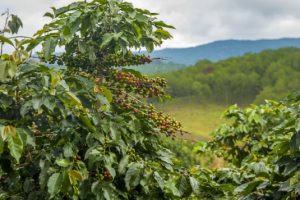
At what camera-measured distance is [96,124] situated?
19.1 ft

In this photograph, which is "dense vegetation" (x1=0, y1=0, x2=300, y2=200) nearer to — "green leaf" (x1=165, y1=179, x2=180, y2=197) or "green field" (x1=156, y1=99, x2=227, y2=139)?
"green leaf" (x1=165, y1=179, x2=180, y2=197)

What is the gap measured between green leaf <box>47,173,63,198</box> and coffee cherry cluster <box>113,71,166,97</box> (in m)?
2.17

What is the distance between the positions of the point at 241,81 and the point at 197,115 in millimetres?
31161

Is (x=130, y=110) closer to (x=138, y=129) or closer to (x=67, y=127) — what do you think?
(x=138, y=129)

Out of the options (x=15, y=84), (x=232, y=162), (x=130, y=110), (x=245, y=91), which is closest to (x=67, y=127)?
(x=15, y=84)

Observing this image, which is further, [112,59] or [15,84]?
[112,59]

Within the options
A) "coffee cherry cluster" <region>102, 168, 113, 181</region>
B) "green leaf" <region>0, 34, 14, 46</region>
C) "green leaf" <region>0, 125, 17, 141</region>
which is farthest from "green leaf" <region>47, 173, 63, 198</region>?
"green leaf" <region>0, 34, 14, 46</region>

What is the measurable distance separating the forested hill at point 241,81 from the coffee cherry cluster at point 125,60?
151463 mm

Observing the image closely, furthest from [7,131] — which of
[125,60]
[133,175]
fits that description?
[125,60]

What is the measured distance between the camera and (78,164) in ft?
18.5

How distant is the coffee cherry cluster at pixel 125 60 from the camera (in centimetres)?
714

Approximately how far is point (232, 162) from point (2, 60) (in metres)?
10.4

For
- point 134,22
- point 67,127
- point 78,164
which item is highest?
point 134,22

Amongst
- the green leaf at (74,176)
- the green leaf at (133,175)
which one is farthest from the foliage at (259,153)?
the green leaf at (74,176)
